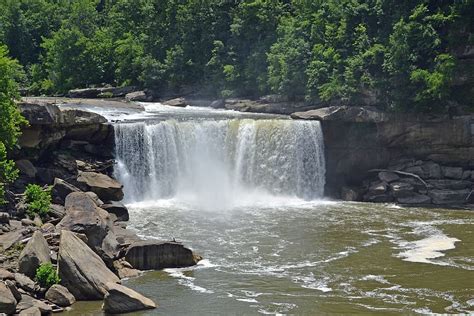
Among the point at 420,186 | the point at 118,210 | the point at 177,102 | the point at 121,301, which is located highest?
the point at 177,102

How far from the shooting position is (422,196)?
4744 cm

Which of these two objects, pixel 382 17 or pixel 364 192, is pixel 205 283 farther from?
pixel 382 17

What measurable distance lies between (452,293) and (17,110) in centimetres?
1950

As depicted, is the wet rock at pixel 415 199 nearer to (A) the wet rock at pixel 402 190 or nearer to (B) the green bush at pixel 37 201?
Answer: (A) the wet rock at pixel 402 190

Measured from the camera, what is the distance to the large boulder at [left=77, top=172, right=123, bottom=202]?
135ft

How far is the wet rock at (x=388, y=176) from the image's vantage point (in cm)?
4831

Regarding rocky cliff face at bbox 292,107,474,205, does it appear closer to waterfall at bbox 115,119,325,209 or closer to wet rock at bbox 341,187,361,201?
wet rock at bbox 341,187,361,201

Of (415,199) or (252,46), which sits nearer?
(415,199)

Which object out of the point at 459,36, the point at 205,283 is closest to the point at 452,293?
the point at 205,283

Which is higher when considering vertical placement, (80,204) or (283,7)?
(283,7)

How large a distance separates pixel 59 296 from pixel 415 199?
2367 cm

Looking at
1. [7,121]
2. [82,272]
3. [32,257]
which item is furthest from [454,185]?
[32,257]

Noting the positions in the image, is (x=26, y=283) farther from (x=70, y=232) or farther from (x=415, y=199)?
(x=415, y=199)

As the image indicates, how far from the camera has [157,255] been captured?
3331 centimetres
